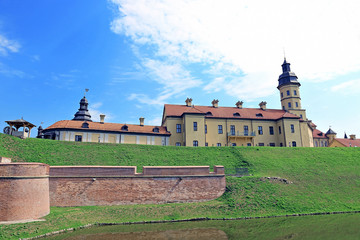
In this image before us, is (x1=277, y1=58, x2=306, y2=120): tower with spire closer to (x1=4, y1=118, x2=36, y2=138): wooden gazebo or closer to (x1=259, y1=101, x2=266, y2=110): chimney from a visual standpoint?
(x1=259, y1=101, x2=266, y2=110): chimney

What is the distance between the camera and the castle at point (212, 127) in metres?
38.2

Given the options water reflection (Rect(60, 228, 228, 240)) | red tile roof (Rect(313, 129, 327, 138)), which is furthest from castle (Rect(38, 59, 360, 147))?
water reflection (Rect(60, 228, 228, 240))

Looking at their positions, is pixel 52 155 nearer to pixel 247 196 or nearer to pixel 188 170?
pixel 188 170

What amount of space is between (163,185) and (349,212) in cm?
1606

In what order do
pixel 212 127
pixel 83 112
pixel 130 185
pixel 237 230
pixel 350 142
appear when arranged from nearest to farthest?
pixel 237 230 < pixel 130 185 < pixel 212 127 < pixel 83 112 < pixel 350 142

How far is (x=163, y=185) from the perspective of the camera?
72.7 ft

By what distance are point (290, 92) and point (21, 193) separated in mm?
48913

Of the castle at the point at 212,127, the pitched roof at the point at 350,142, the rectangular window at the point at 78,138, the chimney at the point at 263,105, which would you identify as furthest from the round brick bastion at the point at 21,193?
the pitched roof at the point at 350,142

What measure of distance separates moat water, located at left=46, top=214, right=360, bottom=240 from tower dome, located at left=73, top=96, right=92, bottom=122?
33323mm

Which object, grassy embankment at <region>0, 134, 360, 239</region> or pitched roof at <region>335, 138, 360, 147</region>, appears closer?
grassy embankment at <region>0, 134, 360, 239</region>

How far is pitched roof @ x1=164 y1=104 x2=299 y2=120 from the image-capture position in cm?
4350

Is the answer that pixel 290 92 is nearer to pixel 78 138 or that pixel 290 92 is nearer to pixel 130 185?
pixel 78 138

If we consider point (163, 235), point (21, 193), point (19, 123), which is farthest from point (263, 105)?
point (21, 193)

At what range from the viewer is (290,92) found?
168ft
